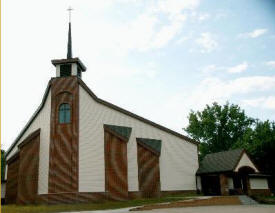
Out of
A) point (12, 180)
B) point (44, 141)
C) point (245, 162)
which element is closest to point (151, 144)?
point (245, 162)

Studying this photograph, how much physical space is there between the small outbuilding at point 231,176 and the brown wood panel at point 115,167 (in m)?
10.8

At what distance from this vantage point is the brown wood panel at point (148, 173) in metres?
30.0

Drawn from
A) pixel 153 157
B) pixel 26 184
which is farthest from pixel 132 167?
pixel 26 184

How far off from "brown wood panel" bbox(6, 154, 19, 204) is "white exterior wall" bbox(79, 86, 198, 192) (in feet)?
25.8

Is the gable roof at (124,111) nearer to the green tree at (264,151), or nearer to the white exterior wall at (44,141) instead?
the white exterior wall at (44,141)

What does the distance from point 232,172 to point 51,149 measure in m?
19.0

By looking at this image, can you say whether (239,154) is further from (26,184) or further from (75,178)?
(26,184)

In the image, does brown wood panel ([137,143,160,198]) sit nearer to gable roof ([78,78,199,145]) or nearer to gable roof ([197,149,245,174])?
gable roof ([78,78,199,145])

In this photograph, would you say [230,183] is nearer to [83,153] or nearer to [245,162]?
[245,162]

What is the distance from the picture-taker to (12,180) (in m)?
30.8

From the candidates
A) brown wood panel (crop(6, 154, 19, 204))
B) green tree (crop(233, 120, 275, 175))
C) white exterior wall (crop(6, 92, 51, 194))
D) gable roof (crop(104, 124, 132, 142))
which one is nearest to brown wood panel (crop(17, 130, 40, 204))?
white exterior wall (crop(6, 92, 51, 194))

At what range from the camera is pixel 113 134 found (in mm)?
29156

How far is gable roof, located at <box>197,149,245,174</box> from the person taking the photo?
32469 millimetres

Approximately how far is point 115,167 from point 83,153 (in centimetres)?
333
